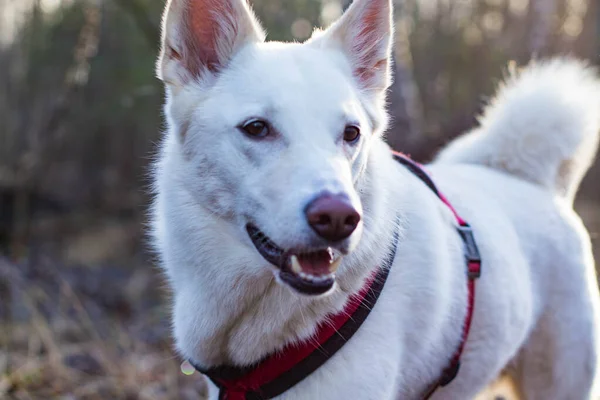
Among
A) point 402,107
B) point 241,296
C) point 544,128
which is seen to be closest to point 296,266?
point 241,296

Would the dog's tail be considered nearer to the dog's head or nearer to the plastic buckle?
the plastic buckle

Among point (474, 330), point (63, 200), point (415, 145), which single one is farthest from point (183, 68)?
point (63, 200)

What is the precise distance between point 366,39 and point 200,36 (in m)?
0.70

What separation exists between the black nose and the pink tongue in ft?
0.53

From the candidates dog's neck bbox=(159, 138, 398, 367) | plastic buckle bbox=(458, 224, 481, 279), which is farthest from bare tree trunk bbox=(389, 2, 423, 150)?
dog's neck bbox=(159, 138, 398, 367)

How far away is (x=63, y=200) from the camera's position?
18188 mm

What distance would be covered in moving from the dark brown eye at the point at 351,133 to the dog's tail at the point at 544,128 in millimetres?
1528

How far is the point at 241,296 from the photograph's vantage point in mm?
2332

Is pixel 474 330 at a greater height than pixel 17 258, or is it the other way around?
pixel 474 330

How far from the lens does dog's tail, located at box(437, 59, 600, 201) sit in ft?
11.5

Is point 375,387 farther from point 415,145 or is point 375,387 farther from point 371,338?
point 415,145

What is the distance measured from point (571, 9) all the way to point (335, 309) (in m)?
15.0

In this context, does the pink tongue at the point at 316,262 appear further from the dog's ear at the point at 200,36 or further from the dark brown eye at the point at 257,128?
the dog's ear at the point at 200,36

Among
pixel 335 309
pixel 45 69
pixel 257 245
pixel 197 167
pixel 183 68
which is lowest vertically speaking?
Result: pixel 45 69
